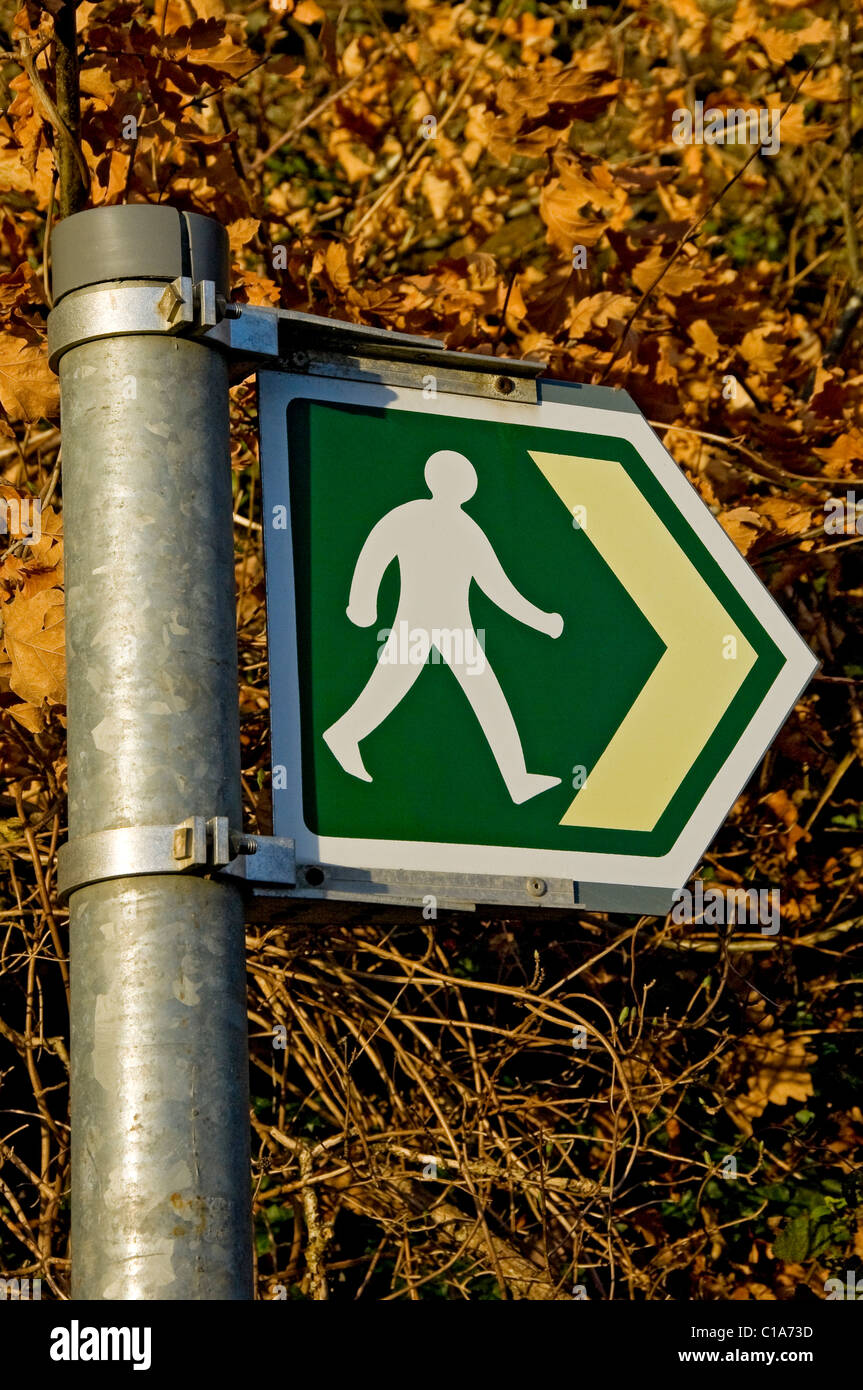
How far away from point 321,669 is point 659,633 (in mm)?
418

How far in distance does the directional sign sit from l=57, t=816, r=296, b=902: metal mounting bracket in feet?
0.68

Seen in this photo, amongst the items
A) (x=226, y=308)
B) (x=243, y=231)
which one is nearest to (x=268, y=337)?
(x=226, y=308)

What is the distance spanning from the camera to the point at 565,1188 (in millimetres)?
3584

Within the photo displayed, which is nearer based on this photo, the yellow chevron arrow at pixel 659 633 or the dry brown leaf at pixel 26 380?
the yellow chevron arrow at pixel 659 633

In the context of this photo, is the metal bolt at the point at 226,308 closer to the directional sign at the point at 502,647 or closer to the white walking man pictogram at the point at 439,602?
the directional sign at the point at 502,647

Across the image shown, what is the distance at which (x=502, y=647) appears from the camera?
5.21 ft

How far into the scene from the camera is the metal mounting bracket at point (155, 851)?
120cm

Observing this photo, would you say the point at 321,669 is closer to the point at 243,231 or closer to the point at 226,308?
the point at 226,308

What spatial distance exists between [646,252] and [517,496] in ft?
8.39

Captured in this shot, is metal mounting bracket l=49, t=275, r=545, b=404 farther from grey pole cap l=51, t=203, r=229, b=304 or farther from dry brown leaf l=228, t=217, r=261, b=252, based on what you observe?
dry brown leaf l=228, t=217, r=261, b=252

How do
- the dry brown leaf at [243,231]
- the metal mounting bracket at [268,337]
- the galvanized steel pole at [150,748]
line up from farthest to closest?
the dry brown leaf at [243,231] → the metal mounting bracket at [268,337] → the galvanized steel pole at [150,748]

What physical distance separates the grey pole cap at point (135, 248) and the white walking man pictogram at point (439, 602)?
0.31m

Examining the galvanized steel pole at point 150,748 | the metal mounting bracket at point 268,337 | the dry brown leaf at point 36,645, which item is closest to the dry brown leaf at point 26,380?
the dry brown leaf at point 36,645
